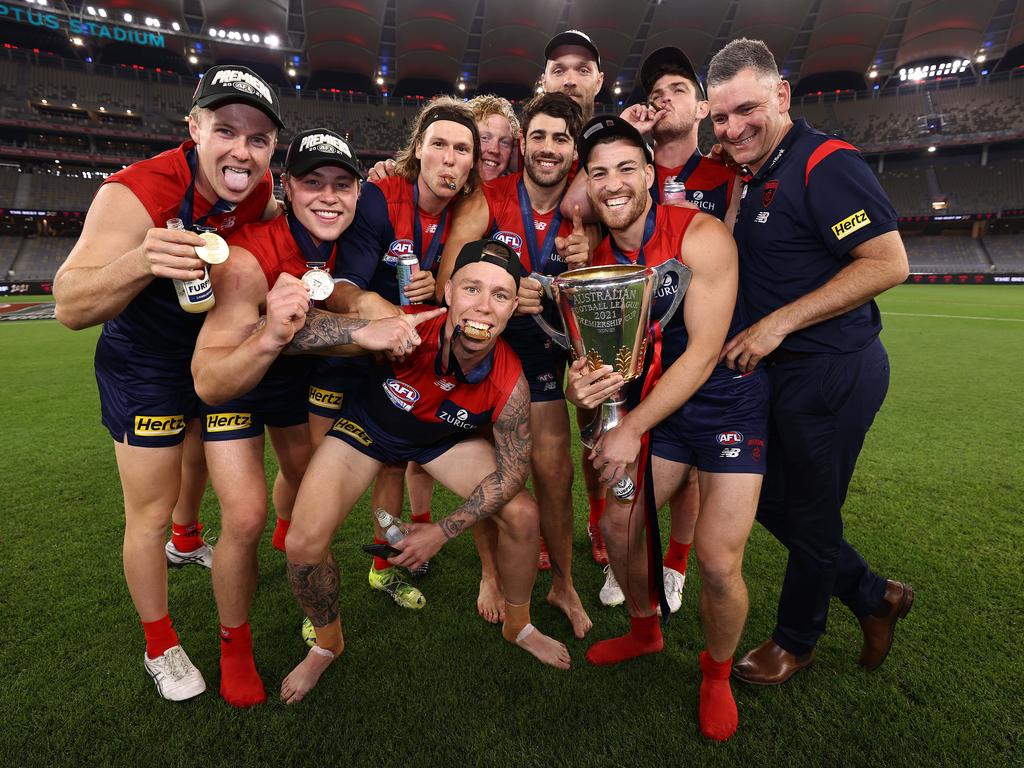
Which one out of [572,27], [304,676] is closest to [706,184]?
[304,676]

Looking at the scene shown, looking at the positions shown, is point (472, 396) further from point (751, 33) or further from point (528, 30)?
point (751, 33)

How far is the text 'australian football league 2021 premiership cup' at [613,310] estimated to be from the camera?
2.29 metres

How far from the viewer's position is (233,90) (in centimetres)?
241

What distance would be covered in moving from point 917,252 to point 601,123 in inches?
1726

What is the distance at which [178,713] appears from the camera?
2.45m

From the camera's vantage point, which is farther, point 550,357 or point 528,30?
point 528,30

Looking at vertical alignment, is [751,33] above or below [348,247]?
above

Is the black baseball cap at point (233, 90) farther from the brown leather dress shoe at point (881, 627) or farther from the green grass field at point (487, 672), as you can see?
the brown leather dress shoe at point (881, 627)

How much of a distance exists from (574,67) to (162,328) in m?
3.34

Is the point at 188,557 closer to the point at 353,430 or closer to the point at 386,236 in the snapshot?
the point at 353,430

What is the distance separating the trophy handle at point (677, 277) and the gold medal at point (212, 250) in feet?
5.67

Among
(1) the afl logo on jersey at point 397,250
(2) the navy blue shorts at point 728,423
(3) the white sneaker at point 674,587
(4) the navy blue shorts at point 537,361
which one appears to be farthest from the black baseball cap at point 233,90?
(3) the white sneaker at point 674,587

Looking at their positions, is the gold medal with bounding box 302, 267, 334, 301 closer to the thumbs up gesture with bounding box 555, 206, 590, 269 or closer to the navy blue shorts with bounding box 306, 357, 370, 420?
the navy blue shorts with bounding box 306, 357, 370, 420

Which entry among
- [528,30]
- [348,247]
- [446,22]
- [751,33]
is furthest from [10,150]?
[751,33]
